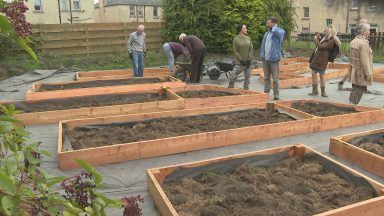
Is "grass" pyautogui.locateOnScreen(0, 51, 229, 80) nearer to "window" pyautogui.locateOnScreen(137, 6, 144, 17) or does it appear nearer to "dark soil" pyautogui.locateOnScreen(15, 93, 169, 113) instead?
"dark soil" pyautogui.locateOnScreen(15, 93, 169, 113)

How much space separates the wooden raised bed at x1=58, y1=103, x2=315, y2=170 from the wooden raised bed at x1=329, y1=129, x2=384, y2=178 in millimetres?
791

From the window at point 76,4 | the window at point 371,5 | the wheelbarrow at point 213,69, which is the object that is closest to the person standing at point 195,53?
the wheelbarrow at point 213,69

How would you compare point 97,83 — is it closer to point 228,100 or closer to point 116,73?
point 116,73

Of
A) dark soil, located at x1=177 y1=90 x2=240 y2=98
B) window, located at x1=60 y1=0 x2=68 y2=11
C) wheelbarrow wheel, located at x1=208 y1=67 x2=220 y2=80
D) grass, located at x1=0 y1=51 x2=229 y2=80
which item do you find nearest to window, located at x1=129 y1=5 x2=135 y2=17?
window, located at x1=60 y1=0 x2=68 y2=11

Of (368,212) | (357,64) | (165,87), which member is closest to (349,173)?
(368,212)

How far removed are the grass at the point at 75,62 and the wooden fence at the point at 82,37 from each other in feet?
0.90

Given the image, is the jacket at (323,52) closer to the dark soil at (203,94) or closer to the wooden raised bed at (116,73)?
the dark soil at (203,94)

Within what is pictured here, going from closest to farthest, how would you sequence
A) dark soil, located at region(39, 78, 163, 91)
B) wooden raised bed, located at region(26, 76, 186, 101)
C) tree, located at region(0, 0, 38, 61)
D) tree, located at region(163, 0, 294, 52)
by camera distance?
tree, located at region(0, 0, 38, 61)
wooden raised bed, located at region(26, 76, 186, 101)
dark soil, located at region(39, 78, 163, 91)
tree, located at region(163, 0, 294, 52)

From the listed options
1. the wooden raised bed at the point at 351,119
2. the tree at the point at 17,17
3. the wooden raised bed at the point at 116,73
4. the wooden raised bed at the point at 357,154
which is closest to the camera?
the tree at the point at 17,17

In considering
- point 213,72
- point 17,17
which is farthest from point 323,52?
point 17,17

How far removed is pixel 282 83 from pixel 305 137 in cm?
415

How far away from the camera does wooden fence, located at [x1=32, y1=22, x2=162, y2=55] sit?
42.2ft

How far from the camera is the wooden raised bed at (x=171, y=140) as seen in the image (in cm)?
416

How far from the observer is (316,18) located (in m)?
32.4
